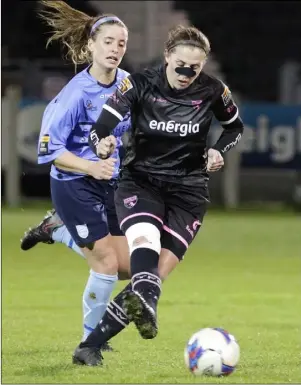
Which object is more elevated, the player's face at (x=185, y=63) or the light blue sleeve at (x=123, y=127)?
the player's face at (x=185, y=63)

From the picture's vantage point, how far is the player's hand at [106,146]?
6797 mm

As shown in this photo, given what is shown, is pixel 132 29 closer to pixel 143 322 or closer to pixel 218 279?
pixel 218 279

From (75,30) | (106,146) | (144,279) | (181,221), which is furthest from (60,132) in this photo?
(144,279)

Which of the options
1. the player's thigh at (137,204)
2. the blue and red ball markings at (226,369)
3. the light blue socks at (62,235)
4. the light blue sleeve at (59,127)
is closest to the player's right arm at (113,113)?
the player's thigh at (137,204)

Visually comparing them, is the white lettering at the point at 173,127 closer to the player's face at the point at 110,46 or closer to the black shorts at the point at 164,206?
the black shorts at the point at 164,206

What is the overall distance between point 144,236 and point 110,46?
1320 millimetres

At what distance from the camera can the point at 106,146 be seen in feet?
22.3

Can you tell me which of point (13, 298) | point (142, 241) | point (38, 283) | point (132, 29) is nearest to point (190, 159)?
point (142, 241)

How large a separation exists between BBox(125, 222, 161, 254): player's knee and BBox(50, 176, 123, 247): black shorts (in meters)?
0.57

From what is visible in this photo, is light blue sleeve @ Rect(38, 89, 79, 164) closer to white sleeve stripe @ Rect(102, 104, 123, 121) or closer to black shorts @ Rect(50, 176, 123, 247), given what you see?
black shorts @ Rect(50, 176, 123, 247)

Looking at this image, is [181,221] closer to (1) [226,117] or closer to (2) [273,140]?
(1) [226,117]

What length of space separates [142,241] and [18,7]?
16143 millimetres

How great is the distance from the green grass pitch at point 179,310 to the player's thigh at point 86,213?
0.66m

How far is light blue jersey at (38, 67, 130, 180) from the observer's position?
747cm
